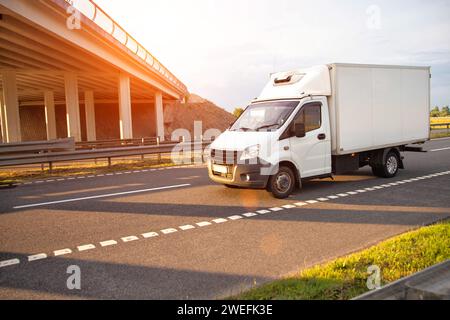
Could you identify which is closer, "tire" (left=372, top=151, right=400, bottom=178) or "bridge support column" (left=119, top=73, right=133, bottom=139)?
"tire" (left=372, top=151, right=400, bottom=178)

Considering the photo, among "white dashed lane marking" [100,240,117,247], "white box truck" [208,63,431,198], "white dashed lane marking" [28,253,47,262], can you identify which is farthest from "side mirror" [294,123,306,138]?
"white dashed lane marking" [28,253,47,262]

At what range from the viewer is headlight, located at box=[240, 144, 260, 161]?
7.68 metres

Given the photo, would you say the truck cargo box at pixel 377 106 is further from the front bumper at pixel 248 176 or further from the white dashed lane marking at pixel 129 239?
the white dashed lane marking at pixel 129 239

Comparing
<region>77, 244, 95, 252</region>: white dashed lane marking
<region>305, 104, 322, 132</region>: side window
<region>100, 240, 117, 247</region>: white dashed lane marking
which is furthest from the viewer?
<region>305, 104, 322, 132</region>: side window

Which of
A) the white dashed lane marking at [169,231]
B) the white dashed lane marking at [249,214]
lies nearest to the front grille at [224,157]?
the white dashed lane marking at [249,214]

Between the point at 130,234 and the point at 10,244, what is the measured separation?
181cm

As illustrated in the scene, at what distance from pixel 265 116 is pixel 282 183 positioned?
1724 millimetres

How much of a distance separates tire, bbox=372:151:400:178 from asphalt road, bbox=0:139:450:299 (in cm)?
41

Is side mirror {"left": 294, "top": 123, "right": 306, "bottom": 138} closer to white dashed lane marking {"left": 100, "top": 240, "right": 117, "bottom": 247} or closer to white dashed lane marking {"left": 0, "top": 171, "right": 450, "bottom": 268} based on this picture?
white dashed lane marking {"left": 0, "top": 171, "right": 450, "bottom": 268}

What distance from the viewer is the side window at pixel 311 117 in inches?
332

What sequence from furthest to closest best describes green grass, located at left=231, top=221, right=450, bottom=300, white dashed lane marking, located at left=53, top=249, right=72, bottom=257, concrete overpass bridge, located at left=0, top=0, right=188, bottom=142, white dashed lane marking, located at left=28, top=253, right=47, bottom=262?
concrete overpass bridge, located at left=0, top=0, right=188, bottom=142 → white dashed lane marking, located at left=53, top=249, right=72, bottom=257 → white dashed lane marking, located at left=28, top=253, right=47, bottom=262 → green grass, located at left=231, top=221, right=450, bottom=300

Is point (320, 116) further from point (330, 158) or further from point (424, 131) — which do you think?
point (424, 131)

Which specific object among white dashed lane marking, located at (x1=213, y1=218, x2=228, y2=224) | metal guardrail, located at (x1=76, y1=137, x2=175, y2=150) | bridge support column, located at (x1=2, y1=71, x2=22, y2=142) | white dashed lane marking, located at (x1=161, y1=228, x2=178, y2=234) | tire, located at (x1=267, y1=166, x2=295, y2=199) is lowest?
white dashed lane marking, located at (x1=161, y1=228, x2=178, y2=234)

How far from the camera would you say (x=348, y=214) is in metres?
6.72
